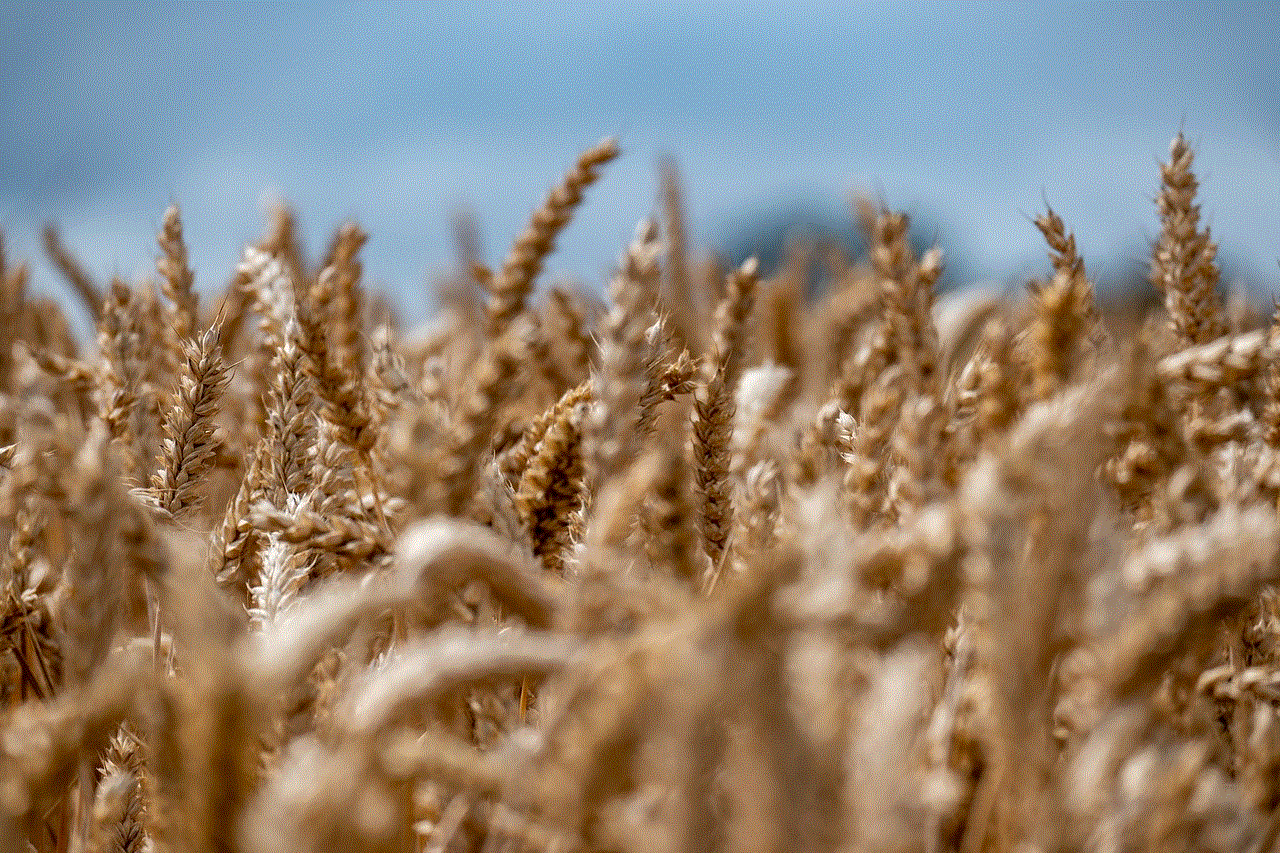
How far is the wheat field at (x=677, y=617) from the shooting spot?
589mm

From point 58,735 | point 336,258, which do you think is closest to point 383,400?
point 58,735

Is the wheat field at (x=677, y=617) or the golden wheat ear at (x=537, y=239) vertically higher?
the golden wheat ear at (x=537, y=239)

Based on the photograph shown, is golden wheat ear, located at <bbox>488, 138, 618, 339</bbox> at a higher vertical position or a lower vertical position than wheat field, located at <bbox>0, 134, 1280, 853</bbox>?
higher

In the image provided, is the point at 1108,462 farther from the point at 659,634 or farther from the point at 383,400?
the point at 383,400

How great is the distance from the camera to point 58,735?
2.23ft

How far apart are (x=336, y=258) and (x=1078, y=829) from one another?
6.70 ft

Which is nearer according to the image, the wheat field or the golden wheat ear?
the wheat field

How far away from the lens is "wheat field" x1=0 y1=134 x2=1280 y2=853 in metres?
0.59

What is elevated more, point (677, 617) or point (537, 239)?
point (537, 239)

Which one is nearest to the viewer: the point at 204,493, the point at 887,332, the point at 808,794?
the point at 808,794

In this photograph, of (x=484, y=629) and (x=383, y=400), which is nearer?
(x=484, y=629)

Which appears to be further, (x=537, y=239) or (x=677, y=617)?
(x=537, y=239)

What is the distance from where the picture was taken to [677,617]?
2.15 feet

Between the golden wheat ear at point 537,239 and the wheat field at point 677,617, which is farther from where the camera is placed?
the golden wheat ear at point 537,239
